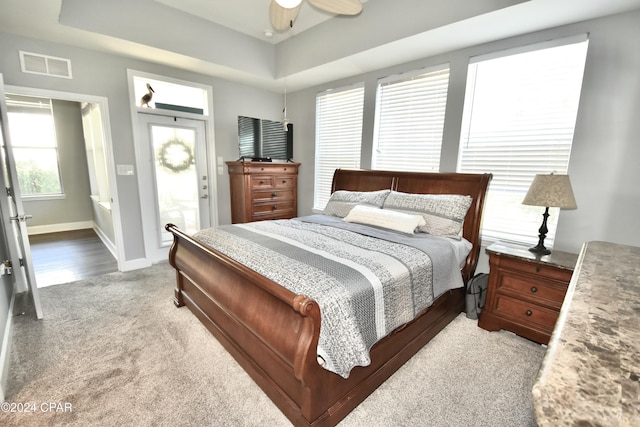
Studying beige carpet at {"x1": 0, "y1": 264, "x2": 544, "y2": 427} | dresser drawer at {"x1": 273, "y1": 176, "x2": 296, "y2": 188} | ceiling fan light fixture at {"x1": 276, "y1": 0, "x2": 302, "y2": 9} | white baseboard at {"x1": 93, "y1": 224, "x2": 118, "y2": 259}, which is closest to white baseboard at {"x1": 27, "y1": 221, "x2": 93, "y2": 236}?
white baseboard at {"x1": 93, "y1": 224, "x2": 118, "y2": 259}

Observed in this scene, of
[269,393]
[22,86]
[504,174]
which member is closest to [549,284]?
[504,174]

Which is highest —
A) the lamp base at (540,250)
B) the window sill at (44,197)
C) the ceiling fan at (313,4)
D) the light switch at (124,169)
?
the ceiling fan at (313,4)

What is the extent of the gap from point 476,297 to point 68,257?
537 cm

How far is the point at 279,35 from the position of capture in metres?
3.74

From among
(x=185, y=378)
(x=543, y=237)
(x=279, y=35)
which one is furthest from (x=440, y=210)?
(x=279, y=35)

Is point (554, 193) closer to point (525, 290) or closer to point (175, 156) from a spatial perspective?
point (525, 290)

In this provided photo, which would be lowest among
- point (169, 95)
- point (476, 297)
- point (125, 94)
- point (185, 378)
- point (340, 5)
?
point (185, 378)

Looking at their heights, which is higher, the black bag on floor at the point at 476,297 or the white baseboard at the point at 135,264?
the black bag on floor at the point at 476,297

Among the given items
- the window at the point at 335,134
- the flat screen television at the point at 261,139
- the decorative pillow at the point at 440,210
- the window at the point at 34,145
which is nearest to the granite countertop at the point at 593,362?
the decorative pillow at the point at 440,210

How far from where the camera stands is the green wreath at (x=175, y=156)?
3818mm

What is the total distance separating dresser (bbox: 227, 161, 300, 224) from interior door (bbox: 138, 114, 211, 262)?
469mm

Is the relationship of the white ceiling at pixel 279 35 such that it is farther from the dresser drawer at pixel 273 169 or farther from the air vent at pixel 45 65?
the dresser drawer at pixel 273 169

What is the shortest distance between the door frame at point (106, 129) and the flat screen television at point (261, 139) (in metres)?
1.56

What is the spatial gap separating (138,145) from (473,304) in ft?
13.8
